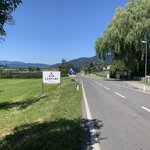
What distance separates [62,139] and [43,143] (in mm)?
573

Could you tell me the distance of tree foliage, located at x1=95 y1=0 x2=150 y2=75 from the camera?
198ft

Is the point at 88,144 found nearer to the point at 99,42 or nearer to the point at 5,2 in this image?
the point at 5,2

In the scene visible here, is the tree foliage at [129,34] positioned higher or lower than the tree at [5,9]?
higher

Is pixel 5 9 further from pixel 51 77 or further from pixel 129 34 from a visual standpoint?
pixel 129 34

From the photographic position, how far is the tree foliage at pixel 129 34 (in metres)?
60.3

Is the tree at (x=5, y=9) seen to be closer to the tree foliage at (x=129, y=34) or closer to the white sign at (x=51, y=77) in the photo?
the white sign at (x=51, y=77)

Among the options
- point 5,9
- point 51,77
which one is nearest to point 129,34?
point 51,77

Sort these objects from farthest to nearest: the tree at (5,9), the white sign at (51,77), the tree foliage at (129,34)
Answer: the tree foliage at (129,34), the white sign at (51,77), the tree at (5,9)

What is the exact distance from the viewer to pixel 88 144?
915 cm

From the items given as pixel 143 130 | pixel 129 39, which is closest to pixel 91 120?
pixel 143 130

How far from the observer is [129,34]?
6041cm

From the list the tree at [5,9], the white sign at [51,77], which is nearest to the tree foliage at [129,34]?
the white sign at [51,77]

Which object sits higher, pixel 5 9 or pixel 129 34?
pixel 129 34

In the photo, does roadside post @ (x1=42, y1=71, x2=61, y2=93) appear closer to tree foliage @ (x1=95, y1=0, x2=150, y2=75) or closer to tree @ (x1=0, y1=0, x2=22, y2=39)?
tree @ (x1=0, y1=0, x2=22, y2=39)
